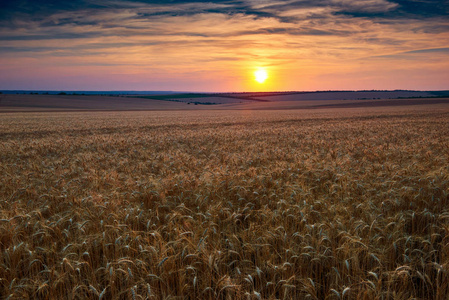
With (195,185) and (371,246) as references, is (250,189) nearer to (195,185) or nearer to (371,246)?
(195,185)

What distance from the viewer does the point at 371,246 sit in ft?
12.4

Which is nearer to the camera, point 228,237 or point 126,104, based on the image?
point 228,237

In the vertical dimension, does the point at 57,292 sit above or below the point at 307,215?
below

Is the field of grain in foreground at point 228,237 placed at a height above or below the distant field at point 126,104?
below

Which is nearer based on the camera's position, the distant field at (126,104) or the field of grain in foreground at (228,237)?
the field of grain in foreground at (228,237)

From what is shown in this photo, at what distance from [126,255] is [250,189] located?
3.64 metres

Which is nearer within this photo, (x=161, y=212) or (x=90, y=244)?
(x=90, y=244)

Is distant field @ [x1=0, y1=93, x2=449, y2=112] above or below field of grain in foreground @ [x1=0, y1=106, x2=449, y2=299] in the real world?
above

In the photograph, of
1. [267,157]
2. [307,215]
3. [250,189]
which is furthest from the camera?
[267,157]

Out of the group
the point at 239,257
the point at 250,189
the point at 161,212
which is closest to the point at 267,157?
the point at 250,189

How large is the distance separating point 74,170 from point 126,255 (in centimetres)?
701

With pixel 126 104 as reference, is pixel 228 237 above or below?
below

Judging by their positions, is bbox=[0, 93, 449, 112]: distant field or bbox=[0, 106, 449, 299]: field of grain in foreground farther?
bbox=[0, 93, 449, 112]: distant field

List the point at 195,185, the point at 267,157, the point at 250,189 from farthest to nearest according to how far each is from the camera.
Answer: the point at 267,157, the point at 195,185, the point at 250,189
